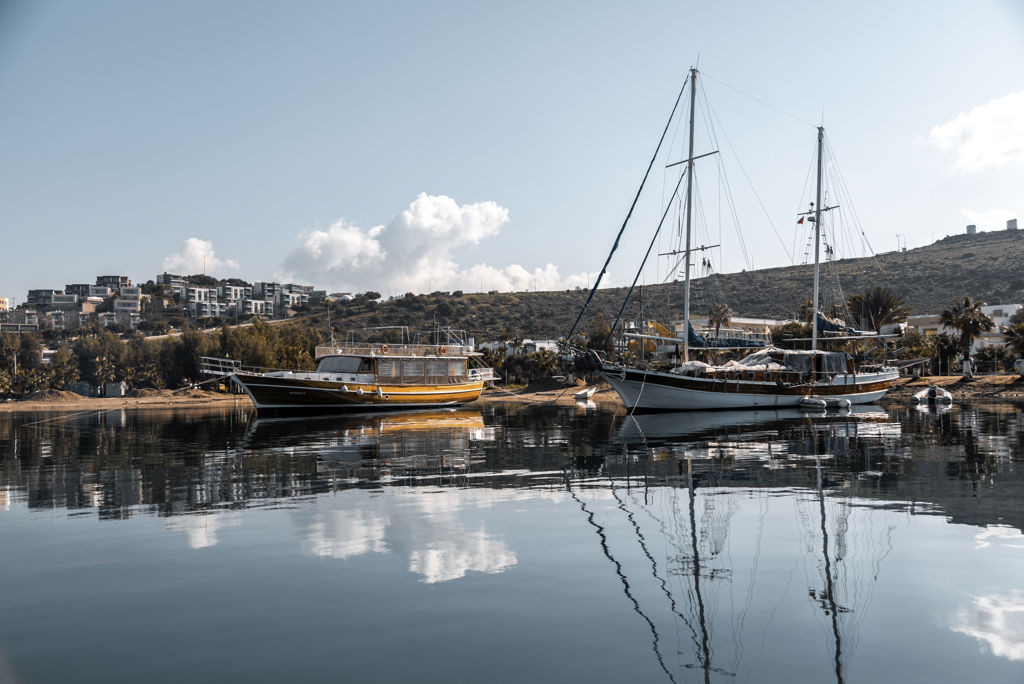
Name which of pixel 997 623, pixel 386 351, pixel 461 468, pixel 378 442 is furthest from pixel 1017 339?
pixel 997 623

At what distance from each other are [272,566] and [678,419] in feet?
114

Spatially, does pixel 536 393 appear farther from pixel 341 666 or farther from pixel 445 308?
pixel 341 666

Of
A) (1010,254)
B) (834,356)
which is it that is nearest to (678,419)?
(834,356)

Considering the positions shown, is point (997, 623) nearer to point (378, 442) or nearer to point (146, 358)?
point (378, 442)

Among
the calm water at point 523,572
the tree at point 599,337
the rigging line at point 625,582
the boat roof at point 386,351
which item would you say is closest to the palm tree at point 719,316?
the tree at point 599,337

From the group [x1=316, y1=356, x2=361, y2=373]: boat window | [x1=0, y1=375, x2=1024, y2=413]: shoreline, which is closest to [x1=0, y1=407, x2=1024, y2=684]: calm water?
[x1=316, y1=356, x2=361, y2=373]: boat window

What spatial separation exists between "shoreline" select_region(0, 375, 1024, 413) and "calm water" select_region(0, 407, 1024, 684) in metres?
45.8

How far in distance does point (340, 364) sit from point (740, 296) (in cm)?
11534

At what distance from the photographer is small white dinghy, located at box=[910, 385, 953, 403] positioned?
57869 millimetres

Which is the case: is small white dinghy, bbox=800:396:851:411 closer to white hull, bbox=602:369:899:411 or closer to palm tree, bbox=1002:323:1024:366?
white hull, bbox=602:369:899:411

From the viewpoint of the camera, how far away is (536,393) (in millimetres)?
91688

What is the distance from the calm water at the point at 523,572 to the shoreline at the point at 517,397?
1802 inches

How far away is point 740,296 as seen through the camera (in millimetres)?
153000

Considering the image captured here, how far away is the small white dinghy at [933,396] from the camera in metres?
57.9
